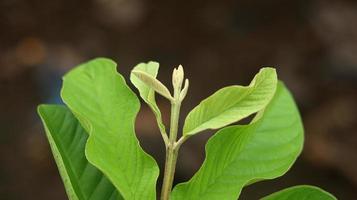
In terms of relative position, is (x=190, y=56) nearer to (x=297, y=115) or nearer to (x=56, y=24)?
(x=56, y=24)

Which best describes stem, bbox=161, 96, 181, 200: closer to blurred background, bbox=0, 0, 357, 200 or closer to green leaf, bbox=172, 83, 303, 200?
green leaf, bbox=172, 83, 303, 200

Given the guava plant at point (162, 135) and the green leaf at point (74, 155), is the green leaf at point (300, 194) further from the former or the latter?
the green leaf at point (74, 155)

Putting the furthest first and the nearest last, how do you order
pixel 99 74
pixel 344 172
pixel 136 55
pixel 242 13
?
pixel 242 13 → pixel 136 55 → pixel 344 172 → pixel 99 74

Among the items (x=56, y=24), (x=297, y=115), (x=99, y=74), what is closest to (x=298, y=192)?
(x=297, y=115)

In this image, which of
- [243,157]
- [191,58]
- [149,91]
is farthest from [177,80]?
[191,58]

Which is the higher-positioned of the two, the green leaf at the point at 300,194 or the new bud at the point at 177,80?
the new bud at the point at 177,80

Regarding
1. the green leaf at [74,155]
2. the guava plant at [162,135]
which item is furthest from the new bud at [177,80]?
the green leaf at [74,155]

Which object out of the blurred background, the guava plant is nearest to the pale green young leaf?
the guava plant
